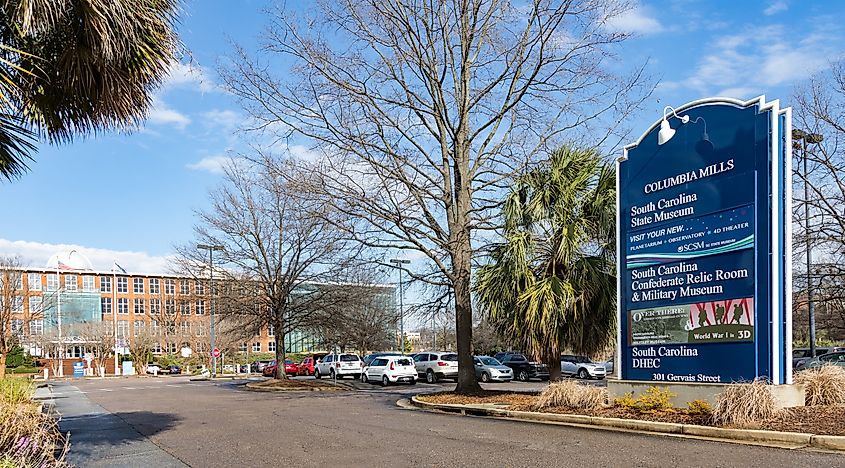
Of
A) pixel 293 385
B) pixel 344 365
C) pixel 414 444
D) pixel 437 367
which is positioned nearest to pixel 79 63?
pixel 414 444

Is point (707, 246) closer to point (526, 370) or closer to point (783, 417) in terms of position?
point (783, 417)

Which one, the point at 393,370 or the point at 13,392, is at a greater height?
the point at 13,392

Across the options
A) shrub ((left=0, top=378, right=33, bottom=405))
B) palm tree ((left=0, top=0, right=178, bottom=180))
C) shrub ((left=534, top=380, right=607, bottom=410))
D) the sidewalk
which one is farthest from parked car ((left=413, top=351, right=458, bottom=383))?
palm tree ((left=0, top=0, right=178, bottom=180))

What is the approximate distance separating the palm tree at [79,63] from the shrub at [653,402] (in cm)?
993

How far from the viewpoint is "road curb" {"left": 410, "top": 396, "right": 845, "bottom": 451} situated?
10.1 metres

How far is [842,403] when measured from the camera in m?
12.2

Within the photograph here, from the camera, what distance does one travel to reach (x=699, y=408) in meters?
12.6

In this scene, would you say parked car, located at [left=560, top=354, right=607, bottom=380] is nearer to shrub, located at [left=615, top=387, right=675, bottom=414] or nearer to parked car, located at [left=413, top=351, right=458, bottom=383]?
parked car, located at [left=413, top=351, right=458, bottom=383]

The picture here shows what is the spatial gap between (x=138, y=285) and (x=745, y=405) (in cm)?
9586

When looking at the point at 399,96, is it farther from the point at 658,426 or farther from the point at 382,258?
the point at 658,426

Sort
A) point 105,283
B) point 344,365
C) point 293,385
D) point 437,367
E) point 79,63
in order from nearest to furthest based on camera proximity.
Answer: point 79,63
point 293,385
point 437,367
point 344,365
point 105,283

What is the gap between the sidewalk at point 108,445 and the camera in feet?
36.6

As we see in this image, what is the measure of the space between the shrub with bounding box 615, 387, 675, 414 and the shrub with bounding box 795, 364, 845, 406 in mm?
2158

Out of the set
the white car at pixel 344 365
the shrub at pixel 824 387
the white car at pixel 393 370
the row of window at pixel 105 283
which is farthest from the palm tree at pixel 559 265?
the row of window at pixel 105 283
